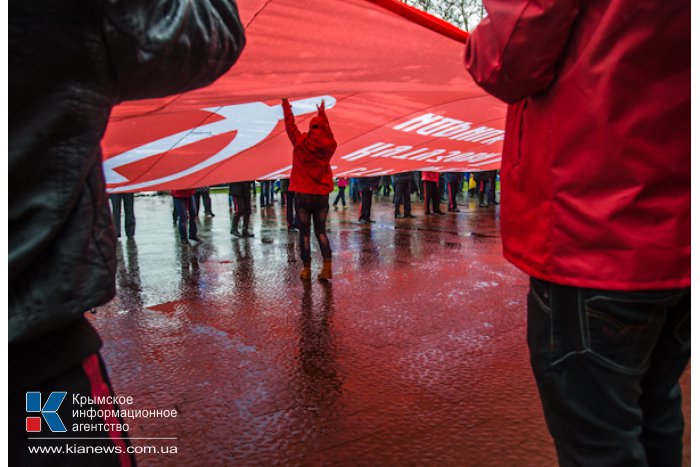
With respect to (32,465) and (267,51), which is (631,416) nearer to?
(32,465)

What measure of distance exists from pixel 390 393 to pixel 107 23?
94.0 inches

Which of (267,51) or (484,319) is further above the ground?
(267,51)

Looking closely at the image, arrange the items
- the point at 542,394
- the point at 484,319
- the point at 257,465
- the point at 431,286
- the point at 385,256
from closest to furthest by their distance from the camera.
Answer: the point at 542,394, the point at 257,465, the point at 484,319, the point at 431,286, the point at 385,256

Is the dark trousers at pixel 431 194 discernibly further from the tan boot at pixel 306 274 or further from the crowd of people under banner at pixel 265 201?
the tan boot at pixel 306 274

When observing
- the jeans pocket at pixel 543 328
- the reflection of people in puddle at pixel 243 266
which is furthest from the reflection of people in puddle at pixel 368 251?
the jeans pocket at pixel 543 328

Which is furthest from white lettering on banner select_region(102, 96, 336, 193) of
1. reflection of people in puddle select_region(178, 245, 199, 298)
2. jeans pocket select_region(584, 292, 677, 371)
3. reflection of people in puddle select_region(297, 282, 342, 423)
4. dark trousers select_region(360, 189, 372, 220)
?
dark trousers select_region(360, 189, 372, 220)

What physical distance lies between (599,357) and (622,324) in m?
0.09

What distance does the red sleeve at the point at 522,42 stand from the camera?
1.19 meters

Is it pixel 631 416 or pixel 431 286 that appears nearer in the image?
pixel 631 416

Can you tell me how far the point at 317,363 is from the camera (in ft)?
10.9

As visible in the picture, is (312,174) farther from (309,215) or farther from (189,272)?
(189,272)

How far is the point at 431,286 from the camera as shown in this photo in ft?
17.8

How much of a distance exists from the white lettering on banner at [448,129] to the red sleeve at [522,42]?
355 centimetres
